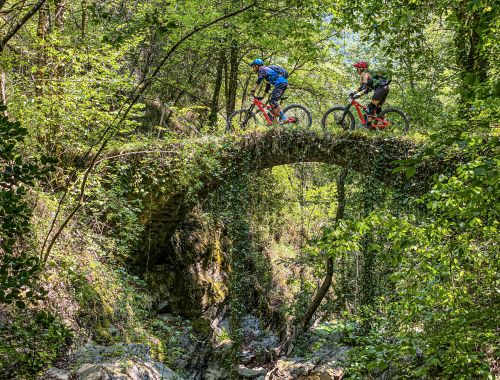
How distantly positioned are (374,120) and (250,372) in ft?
19.2

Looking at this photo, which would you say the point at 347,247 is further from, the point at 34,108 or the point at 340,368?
the point at 34,108

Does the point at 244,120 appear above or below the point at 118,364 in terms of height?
above

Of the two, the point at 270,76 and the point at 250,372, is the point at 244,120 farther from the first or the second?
the point at 250,372

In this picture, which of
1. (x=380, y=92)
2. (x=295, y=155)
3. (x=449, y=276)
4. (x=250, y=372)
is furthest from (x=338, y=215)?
(x=449, y=276)

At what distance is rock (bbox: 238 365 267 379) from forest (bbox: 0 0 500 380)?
0.12m

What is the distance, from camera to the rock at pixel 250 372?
29.2 feet

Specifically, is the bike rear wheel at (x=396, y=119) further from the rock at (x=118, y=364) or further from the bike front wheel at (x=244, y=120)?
the rock at (x=118, y=364)

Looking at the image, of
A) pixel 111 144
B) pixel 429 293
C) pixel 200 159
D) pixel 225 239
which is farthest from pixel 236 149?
pixel 429 293

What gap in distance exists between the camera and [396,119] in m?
9.40

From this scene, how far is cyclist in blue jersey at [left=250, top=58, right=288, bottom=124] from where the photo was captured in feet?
31.6

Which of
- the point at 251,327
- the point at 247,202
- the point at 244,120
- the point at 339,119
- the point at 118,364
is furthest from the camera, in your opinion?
the point at 251,327

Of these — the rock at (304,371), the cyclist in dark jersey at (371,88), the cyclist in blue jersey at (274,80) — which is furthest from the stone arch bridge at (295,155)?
the rock at (304,371)

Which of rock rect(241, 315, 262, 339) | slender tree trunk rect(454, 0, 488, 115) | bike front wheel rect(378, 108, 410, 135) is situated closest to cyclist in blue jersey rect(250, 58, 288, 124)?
bike front wheel rect(378, 108, 410, 135)

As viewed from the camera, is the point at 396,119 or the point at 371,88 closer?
the point at 371,88
